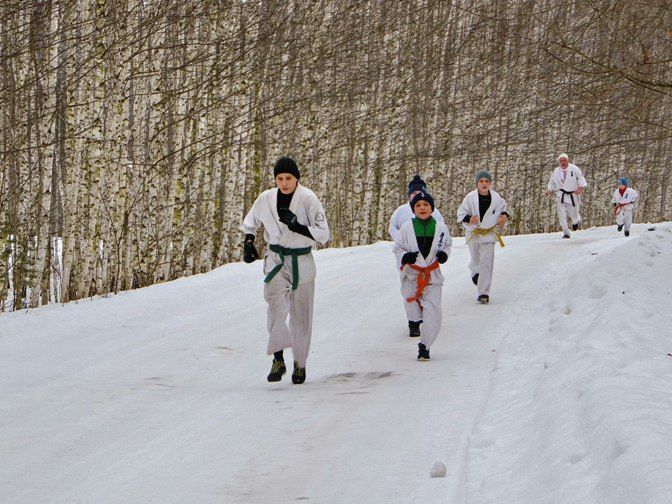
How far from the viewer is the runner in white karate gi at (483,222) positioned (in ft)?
42.9

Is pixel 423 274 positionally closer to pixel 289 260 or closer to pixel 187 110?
pixel 289 260

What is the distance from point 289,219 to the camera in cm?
780

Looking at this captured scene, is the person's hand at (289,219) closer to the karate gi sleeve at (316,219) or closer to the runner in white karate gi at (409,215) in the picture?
the karate gi sleeve at (316,219)

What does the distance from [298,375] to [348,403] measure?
3.43 ft

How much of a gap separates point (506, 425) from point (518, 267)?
34.9ft

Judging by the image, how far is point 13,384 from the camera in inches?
303

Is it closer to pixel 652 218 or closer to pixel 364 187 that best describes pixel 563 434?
pixel 364 187

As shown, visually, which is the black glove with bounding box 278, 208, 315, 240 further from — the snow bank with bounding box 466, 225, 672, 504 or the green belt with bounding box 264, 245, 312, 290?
the snow bank with bounding box 466, 225, 672, 504

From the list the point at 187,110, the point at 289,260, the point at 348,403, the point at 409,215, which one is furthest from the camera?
the point at 187,110

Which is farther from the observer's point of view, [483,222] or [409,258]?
[483,222]

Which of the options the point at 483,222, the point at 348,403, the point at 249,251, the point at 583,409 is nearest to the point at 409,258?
the point at 249,251

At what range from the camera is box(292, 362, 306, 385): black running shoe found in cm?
800

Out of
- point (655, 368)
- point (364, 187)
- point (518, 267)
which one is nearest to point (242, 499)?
point (655, 368)

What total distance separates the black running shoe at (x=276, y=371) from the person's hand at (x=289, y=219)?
3.96 ft
